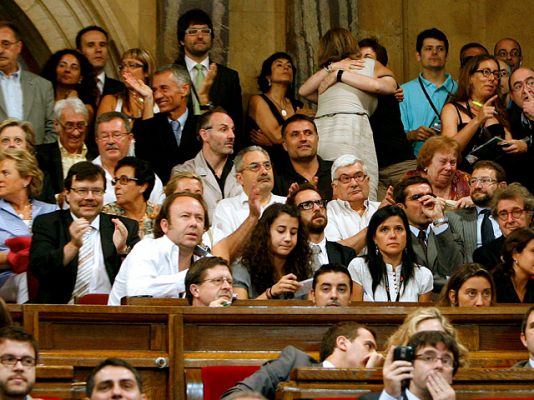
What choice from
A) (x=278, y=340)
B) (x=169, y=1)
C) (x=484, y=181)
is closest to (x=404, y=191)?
(x=484, y=181)

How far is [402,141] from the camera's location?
1146 cm

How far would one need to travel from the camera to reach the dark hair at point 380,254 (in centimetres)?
890

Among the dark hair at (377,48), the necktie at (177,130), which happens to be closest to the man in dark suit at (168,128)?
the necktie at (177,130)

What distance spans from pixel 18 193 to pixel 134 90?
6.62ft

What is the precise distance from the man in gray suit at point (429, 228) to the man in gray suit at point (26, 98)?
239cm

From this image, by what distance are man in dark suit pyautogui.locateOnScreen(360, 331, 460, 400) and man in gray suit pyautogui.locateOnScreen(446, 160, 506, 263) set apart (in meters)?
2.93

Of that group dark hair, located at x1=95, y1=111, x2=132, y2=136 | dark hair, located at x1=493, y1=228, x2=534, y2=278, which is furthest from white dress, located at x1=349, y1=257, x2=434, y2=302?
dark hair, located at x1=95, y1=111, x2=132, y2=136

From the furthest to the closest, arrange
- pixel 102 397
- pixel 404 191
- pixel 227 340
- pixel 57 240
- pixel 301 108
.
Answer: pixel 301 108
pixel 404 191
pixel 57 240
pixel 227 340
pixel 102 397

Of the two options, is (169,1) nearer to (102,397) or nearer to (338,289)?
(338,289)

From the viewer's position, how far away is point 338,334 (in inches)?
293

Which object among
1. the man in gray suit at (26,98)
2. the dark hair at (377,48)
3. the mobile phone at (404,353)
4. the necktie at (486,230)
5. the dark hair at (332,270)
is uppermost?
the dark hair at (377,48)

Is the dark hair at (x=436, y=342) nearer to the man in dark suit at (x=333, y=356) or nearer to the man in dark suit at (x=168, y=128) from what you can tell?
the man in dark suit at (x=333, y=356)

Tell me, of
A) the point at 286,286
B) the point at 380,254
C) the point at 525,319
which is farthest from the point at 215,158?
the point at 525,319

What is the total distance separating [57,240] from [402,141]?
3512 millimetres
